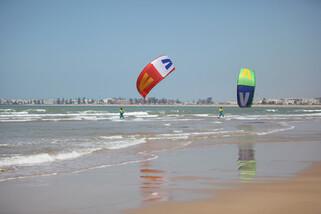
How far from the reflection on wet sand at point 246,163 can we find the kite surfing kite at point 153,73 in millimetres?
6920

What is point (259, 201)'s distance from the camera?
6594 millimetres

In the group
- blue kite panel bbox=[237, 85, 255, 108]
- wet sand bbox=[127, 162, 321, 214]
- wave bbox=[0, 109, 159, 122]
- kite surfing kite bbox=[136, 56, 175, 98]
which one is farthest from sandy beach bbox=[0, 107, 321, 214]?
wave bbox=[0, 109, 159, 122]

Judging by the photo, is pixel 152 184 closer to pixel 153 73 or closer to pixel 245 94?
pixel 153 73

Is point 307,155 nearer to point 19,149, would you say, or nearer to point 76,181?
point 76,181

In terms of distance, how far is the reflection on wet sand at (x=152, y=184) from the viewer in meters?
6.98

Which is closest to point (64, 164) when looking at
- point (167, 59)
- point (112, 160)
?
point (112, 160)

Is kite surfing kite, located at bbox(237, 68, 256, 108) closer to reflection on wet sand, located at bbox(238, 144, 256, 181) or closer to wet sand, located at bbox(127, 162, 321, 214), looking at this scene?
reflection on wet sand, located at bbox(238, 144, 256, 181)

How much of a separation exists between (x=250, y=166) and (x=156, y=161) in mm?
2337

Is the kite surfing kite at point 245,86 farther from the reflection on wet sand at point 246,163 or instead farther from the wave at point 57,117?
the wave at point 57,117

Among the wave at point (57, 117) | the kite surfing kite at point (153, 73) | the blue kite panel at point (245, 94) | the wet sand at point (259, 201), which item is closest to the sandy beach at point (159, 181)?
the wet sand at point (259, 201)

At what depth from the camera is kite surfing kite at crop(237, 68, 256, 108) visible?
20.8m

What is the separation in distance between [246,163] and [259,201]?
4402mm

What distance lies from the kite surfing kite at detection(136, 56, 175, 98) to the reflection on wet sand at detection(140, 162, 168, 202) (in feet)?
34.6

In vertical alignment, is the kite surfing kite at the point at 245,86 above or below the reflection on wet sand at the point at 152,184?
above
